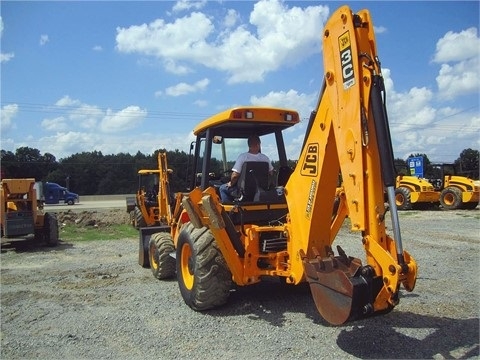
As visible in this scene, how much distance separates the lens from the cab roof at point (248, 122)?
226 inches

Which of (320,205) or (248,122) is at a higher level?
(248,122)

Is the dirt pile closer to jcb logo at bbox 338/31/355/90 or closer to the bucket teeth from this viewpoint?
the bucket teeth

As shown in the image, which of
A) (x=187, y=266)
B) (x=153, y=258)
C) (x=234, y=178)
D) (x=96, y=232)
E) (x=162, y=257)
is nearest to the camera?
(x=234, y=178)

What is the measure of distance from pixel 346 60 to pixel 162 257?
15.4 ft

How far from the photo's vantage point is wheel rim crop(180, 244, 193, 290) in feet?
18.8

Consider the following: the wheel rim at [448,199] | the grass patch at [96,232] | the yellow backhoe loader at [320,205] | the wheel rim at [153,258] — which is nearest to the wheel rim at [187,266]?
the yellow backhoe loader at [320,205]

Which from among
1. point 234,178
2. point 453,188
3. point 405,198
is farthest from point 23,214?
point 453,188

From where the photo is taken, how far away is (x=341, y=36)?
4.11 m

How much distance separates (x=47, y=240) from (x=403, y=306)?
9969 mm

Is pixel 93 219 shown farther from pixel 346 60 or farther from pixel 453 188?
pixel 453 188

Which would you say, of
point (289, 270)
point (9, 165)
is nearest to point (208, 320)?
point (289, 270)

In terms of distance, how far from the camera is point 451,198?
20.9 metres

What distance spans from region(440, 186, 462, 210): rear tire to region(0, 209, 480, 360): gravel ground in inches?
530

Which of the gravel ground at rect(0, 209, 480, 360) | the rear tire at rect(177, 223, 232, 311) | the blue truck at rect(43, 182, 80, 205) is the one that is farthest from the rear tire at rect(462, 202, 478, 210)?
the blue truck at rect(43, 182, 80, 205)
